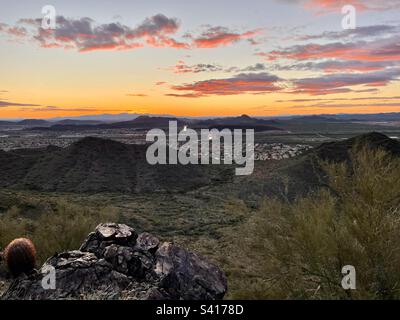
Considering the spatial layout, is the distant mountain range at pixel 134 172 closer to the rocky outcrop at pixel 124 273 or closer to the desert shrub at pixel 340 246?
the desert shrub at pixel 340 246

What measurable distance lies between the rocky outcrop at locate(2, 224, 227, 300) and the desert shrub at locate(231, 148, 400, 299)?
4.54 feet

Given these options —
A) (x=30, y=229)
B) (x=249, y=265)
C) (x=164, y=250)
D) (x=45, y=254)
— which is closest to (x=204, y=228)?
(x=249, y=265)

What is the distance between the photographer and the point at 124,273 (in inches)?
417

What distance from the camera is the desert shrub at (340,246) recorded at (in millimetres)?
9109

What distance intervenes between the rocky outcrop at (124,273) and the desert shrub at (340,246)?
4.54ft

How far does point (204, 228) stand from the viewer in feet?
86.7

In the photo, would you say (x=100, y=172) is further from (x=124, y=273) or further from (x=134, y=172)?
(x=124, y=273)

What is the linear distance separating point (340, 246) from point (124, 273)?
577 cm

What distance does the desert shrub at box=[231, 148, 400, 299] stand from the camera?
9109mm

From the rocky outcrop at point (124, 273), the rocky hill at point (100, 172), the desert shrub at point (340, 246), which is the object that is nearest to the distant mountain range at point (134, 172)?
the rocky hill at point (100, 172)

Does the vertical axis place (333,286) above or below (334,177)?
below
